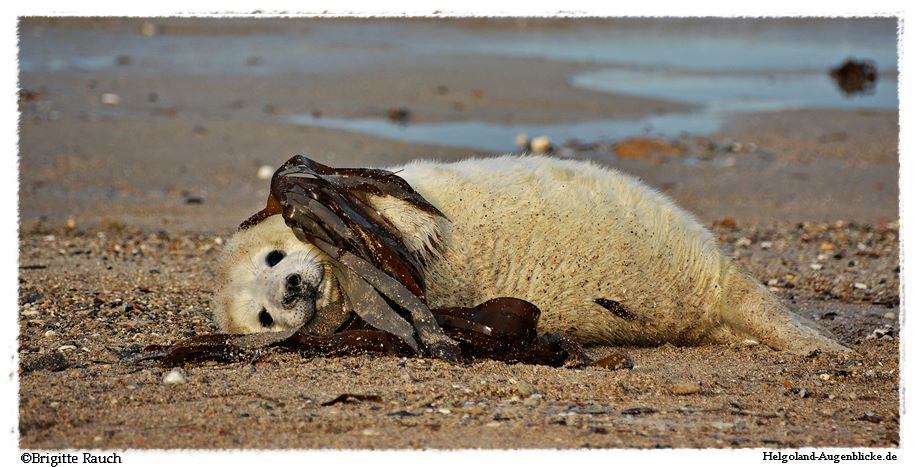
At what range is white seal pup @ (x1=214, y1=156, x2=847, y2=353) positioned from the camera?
14.9 feet

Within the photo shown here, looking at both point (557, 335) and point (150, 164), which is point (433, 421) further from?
point (150, 164)

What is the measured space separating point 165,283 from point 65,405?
2353 millimetres

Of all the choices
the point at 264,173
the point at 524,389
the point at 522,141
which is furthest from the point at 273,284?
the point at 522,141

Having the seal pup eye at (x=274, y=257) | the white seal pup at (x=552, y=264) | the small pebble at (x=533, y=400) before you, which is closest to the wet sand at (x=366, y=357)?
the small pebble at (x=533, y=400)

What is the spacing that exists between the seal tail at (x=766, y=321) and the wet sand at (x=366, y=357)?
94 millimetres

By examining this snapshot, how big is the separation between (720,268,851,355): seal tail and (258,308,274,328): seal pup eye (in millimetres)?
2110

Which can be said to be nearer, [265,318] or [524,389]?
[524,389]

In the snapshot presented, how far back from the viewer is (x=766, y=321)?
16.1 ft

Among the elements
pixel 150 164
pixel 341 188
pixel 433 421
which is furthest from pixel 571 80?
pixel 433 421

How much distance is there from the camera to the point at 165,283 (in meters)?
6.08

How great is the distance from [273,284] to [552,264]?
1210 millimetres

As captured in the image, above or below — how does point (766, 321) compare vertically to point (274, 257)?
below

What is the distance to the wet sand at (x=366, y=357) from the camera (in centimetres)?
362

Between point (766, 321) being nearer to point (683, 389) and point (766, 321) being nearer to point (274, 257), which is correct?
point (683, 389)
